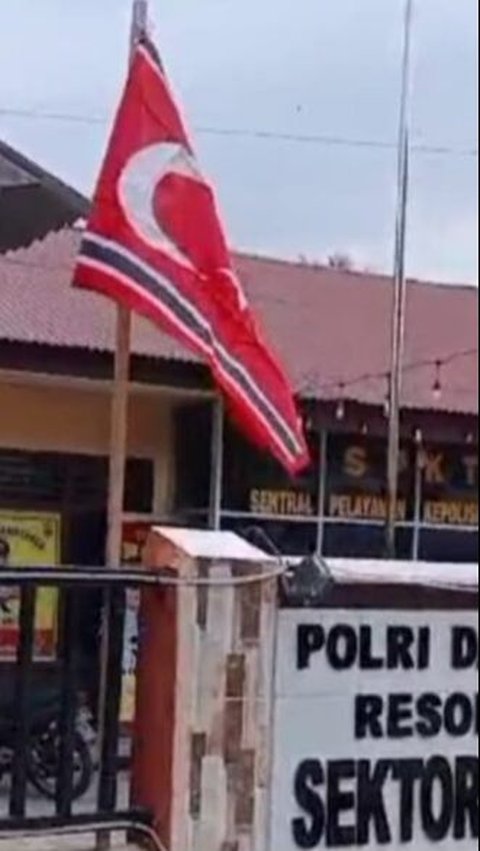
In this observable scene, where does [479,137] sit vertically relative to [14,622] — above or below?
above

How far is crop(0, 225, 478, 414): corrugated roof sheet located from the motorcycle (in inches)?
46.3

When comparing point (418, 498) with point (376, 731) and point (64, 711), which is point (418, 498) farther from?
point (64, 711)

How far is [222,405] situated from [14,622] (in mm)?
1272

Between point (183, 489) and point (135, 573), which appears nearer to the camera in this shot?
point (135, 573)

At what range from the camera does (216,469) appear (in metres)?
7.83

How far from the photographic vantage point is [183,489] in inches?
287

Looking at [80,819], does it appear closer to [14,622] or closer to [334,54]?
[14,622]

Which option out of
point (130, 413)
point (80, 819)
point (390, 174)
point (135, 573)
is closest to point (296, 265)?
point (390, 174)

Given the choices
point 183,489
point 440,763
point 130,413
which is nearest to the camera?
point 440,763

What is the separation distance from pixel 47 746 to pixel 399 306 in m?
2.45

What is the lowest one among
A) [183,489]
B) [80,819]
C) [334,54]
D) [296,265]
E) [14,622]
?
[80,819]

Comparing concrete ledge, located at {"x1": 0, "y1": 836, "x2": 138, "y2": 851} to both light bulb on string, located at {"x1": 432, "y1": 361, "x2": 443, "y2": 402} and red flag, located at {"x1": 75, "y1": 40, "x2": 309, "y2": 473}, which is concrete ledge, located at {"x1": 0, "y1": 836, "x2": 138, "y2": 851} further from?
light bulb on string, located at {"x1": 432, "y1": 361, "x2": 443, "y2": 402}

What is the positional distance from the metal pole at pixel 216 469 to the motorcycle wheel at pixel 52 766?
140 centimetres

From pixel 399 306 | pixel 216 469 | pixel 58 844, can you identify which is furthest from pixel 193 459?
pixel 58 844
